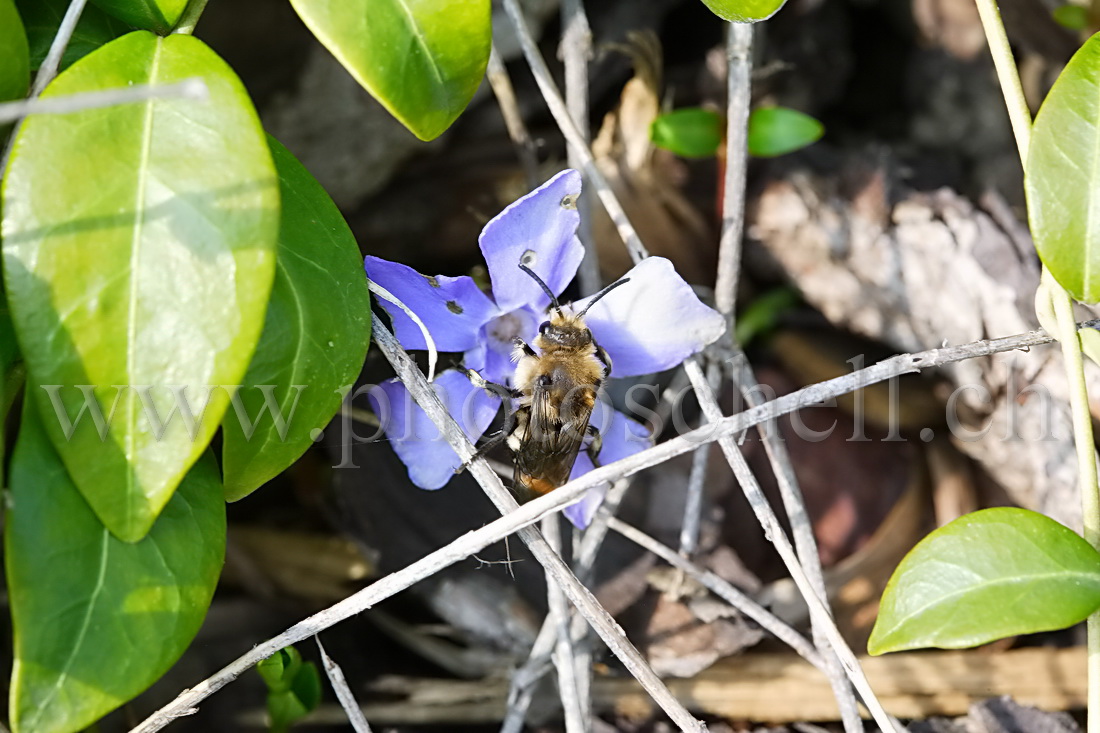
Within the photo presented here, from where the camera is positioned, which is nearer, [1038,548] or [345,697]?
[1038,548]

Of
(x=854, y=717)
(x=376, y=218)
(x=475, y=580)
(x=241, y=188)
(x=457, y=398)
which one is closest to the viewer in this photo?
(x=241, y=188)

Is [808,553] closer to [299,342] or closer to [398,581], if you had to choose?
[398,581]

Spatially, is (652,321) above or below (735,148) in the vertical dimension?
below

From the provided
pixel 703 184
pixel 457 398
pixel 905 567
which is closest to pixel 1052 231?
pixel 905 567

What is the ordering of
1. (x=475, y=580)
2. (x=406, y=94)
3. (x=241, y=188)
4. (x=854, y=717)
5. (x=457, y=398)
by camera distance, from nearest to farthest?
(x=241, y=188)
(x=406, y=94)
(x=854, y=717)
(x=457, y=398)
(x=475, y=580)

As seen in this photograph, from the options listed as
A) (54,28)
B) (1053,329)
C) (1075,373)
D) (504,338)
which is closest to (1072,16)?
(1053,329)

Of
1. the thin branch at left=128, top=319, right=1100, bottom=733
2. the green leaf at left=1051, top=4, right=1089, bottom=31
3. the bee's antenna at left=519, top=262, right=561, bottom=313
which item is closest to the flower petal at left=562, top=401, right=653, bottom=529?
the bee's antenna at left=519, top=262, right=561, bottom=313

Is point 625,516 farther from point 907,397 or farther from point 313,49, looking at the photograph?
point 313,49

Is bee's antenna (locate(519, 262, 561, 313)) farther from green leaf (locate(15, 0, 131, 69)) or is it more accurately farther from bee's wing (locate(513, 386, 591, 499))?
green leaf (locate(15, 0, 131, 69))

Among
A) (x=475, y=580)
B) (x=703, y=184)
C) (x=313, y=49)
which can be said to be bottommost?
(x=475, y=580)
